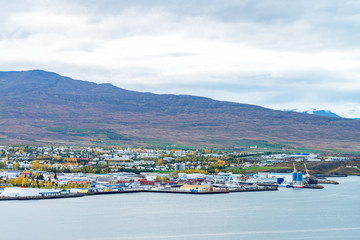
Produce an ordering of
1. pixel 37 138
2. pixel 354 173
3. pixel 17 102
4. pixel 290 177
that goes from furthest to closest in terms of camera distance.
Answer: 1. pixel 17 102
2. pixel 37 138
3. pixel 354 173
4. pixel 290 177

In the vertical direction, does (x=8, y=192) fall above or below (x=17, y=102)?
below

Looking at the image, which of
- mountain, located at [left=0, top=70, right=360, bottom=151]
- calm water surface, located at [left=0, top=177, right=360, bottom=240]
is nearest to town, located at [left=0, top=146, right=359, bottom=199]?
calm water surface, located at [left=0, top=177, right=360, bottom=240]

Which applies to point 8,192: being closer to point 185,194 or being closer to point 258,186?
point 185,194

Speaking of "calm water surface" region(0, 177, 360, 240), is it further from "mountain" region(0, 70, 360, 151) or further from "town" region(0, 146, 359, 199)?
"mountain" region(0, 70, 360, 151)

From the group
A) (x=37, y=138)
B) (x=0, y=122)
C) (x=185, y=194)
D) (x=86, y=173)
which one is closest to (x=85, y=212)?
(x=185, y=194)

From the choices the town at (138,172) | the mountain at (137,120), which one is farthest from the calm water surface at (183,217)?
the mountain at (137,120)

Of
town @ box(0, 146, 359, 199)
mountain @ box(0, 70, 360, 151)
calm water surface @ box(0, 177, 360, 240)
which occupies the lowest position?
calm water surface @ box(0, 177, 360, 240)

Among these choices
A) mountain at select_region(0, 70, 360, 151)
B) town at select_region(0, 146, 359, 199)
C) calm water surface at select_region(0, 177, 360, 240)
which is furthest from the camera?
mountain at select_region(0, 70, 360, 151)
